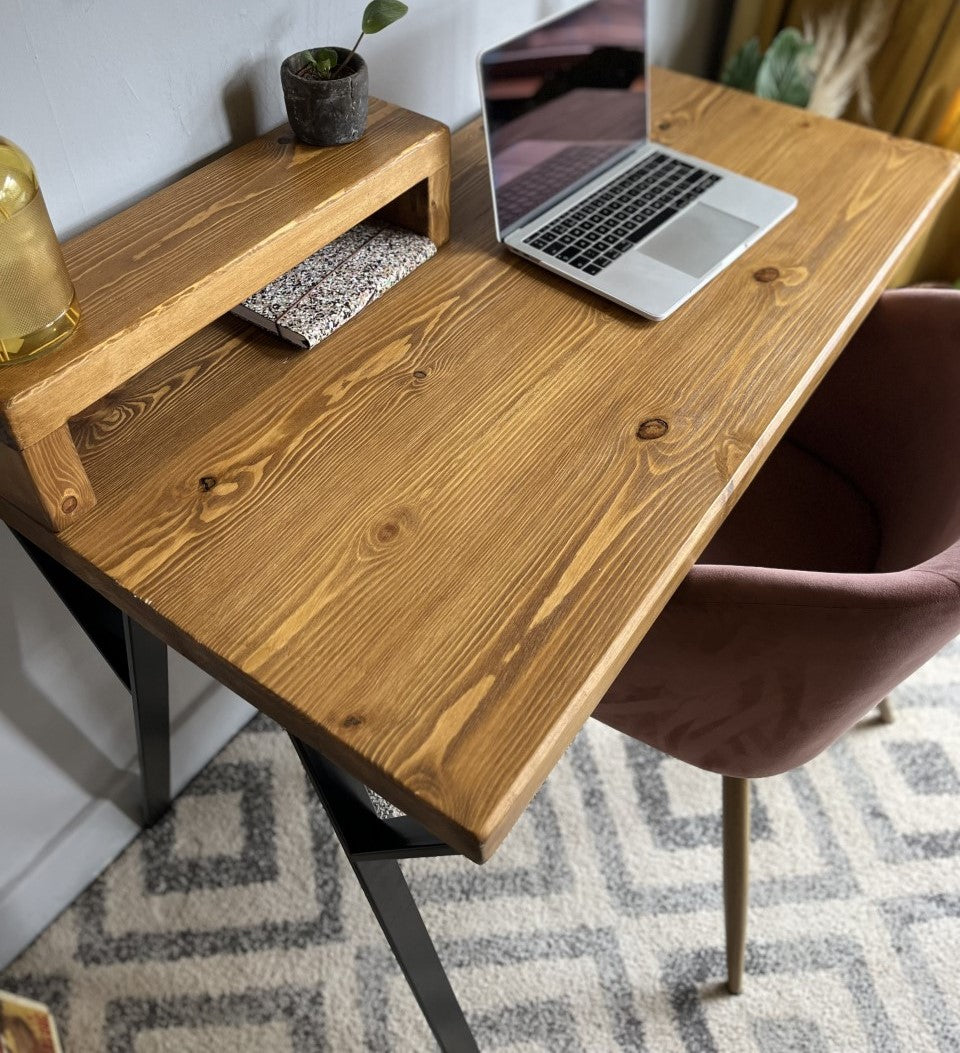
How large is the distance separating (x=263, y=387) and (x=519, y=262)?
32 cm

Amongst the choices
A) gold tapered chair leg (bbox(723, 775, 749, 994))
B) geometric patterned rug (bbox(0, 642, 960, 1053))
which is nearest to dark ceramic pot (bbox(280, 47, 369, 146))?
gold tapered chair leg (bbox(723, 775, 749, 994))

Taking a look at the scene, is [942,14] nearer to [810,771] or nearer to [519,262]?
[519,262]

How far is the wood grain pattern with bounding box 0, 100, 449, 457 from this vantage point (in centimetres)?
67

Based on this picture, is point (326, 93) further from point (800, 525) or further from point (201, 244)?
point (800, 525)

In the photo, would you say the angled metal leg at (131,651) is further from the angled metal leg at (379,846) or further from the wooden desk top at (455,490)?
the angled metal leg at (379,846)

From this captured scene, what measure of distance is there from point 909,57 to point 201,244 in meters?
1.41

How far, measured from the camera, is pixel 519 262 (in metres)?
0.99

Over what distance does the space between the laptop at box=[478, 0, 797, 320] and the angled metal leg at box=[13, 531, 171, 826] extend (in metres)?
0.56

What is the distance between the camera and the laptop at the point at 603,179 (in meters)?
0.96

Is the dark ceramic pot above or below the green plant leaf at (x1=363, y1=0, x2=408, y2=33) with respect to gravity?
below

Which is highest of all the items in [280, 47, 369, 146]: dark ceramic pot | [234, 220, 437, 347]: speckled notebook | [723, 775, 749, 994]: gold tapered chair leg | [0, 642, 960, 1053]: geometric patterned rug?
[280, 47, 369, 146]: dark ceramic pot

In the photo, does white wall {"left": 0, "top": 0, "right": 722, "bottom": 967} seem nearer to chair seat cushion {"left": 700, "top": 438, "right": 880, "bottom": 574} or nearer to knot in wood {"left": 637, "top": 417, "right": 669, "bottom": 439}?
knot in wood {"left": 637, "top": 417, "right": 669, "bottom": 439}

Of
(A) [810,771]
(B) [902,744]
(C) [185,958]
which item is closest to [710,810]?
(A) [810,771]

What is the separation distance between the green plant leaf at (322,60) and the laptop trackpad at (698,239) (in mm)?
364
